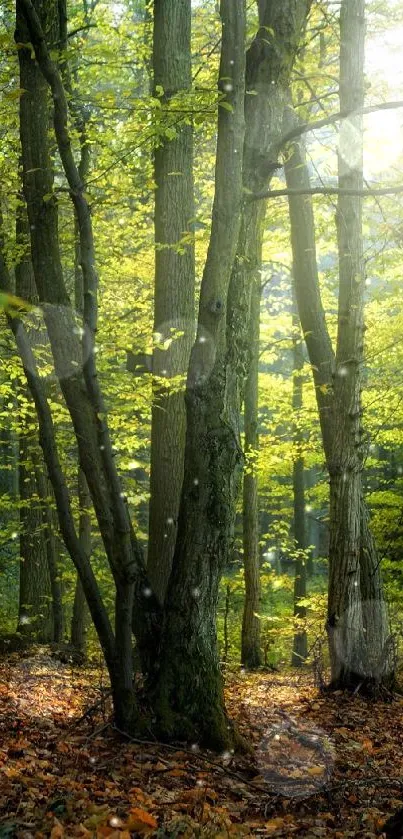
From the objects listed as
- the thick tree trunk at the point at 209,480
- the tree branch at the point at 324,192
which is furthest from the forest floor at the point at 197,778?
the tree branch at the point at 324,192

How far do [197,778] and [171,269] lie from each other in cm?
516

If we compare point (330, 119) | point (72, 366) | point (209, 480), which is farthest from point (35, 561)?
point (330, 119)

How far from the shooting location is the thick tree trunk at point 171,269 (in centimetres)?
796

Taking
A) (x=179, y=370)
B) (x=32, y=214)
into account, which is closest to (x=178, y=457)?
(x=179, y=370)

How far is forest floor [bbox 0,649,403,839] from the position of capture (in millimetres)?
4027

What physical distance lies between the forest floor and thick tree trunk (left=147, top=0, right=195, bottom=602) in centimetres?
216

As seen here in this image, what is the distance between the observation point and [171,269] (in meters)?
8.16

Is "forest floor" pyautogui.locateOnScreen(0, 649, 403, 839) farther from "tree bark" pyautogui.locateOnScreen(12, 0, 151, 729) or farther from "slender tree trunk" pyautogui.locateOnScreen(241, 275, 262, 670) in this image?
"slender tree trunk" pyautogui.locateOnScreen(241, 275, 262, 670)

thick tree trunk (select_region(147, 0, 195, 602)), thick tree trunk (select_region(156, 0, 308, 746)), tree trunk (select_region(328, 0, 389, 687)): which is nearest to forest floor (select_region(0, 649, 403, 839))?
thick tree trunk (select_region(156, 0, 308, 746))

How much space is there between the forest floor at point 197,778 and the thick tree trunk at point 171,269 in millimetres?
2162

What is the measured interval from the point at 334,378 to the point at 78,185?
4.55 m

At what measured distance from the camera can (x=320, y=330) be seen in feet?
32.4

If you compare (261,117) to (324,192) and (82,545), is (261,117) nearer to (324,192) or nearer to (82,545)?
(324,192)

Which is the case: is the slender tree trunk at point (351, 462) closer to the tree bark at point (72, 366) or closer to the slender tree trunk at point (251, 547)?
the tree bark at point (72, 366)
